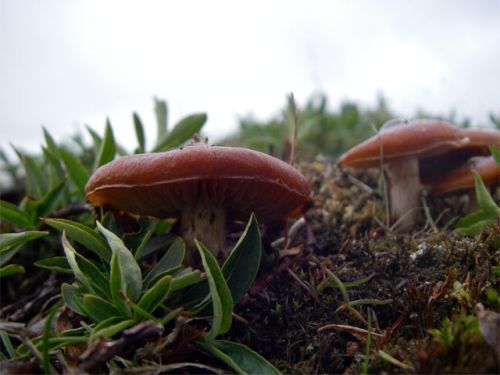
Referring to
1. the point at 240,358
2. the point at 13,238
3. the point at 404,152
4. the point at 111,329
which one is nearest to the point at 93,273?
the point at 111,329

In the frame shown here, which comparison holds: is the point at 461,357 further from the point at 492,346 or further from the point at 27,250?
the point at 27,250

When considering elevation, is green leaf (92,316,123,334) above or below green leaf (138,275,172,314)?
below

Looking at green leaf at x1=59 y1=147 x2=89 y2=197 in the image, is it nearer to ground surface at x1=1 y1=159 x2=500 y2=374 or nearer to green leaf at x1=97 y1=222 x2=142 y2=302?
ground surface at x1=1 y1=159 x2=500 y2=374

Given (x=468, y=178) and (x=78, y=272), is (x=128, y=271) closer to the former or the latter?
(x=78, y=272)

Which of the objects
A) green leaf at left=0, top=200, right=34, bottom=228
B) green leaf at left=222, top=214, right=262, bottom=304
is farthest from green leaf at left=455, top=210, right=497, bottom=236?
green leaf at left=0, top=200, right=34, bottom=228

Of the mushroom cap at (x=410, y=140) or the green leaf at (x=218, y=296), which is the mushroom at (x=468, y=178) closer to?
the mushroom cap at (x=410, y=140)
